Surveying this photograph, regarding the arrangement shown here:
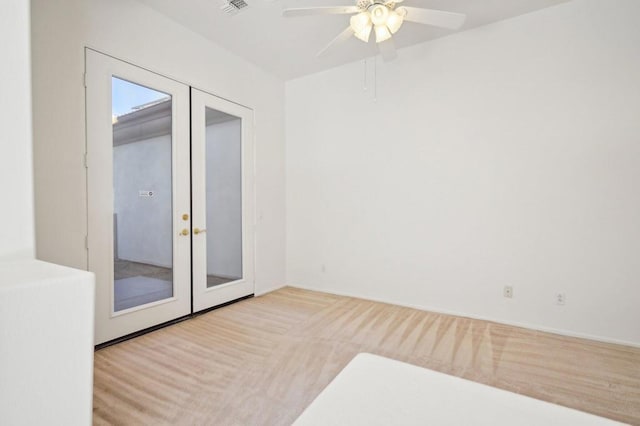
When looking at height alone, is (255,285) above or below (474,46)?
below

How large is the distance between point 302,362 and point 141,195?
215 centimetres

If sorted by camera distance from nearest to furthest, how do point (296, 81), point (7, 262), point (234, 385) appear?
1. point (7, 262)
2. point (234, 385)
3. point (296, 81)

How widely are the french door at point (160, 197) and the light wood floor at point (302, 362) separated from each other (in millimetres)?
382

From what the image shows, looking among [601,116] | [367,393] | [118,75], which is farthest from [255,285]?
[601,116]

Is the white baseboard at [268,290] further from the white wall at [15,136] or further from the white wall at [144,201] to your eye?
the white wall at [15,136]

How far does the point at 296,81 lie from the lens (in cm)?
452

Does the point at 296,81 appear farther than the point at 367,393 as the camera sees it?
Yes

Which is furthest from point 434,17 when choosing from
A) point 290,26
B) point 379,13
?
point 290,26

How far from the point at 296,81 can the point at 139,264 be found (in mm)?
3226

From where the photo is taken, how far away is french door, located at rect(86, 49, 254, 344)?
2.62 metres

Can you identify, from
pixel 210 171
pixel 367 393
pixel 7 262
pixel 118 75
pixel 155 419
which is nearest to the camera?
pixel 7 262

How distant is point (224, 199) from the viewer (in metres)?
3.77

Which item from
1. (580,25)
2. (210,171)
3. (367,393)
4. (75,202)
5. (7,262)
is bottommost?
(367,393)

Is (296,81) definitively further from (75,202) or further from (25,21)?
(25,21)
